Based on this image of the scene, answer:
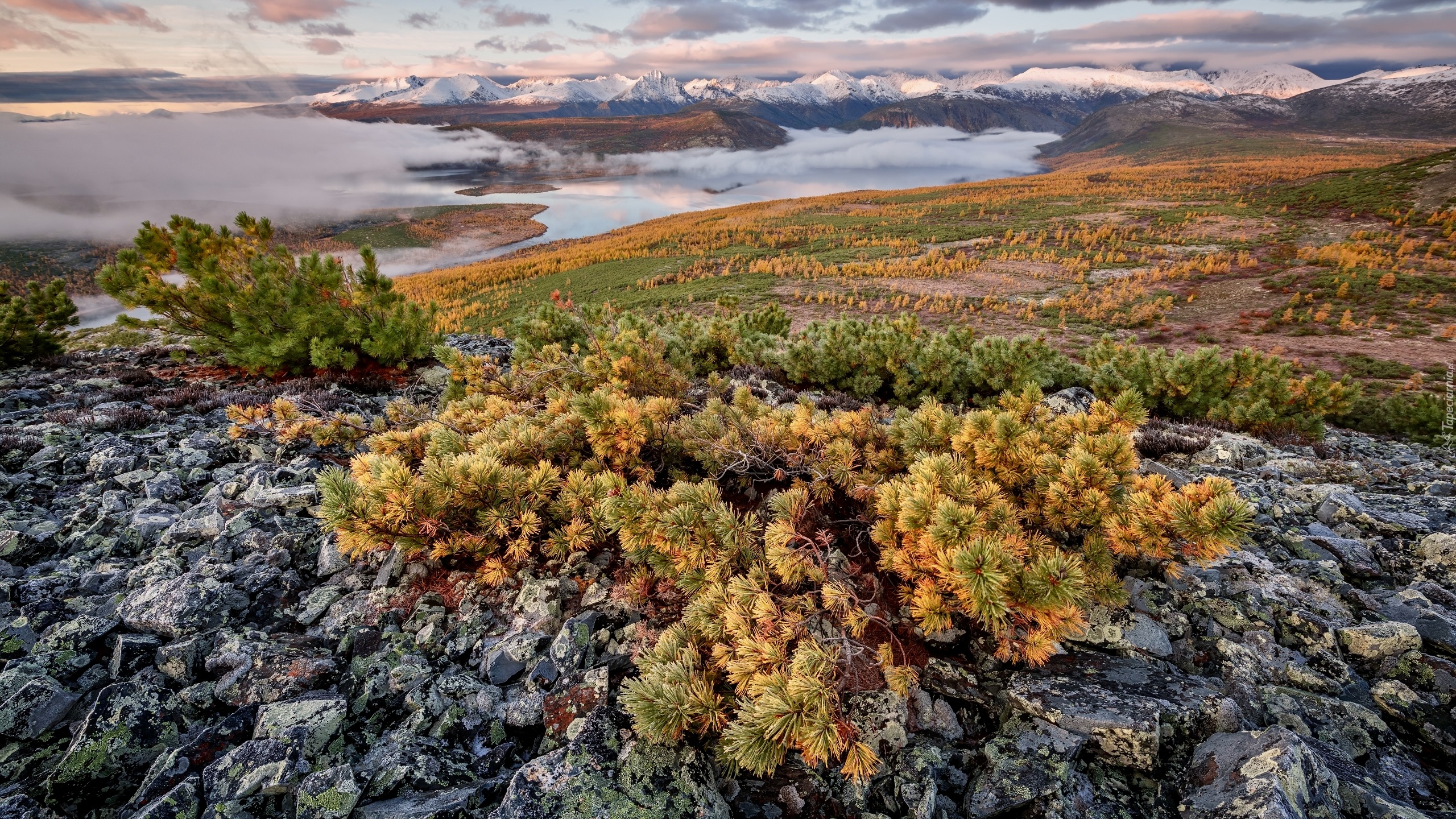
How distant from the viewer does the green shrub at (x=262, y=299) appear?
8.62m

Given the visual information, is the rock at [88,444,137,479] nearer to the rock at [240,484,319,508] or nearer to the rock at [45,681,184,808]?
the rock at [240,484,319,508]

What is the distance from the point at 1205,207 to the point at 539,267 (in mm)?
72212

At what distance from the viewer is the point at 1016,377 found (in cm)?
881

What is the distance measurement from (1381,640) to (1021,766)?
2121 millimetres

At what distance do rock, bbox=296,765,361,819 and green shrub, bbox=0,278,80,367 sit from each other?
47.7 feet

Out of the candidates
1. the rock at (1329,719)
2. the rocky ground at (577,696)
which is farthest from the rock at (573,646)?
the rock at (1329,719)

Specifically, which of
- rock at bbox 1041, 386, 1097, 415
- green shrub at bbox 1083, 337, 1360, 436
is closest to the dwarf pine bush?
rock at bbox 1041, 386, 1097, 415

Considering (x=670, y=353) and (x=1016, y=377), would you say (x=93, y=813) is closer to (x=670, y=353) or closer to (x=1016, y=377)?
(x=670, y=353)

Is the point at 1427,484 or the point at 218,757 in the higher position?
the point at 218,757

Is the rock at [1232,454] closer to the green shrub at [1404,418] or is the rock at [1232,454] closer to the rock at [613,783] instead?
the green shrub at [1404,418]

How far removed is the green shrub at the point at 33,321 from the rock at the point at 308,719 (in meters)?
14.0

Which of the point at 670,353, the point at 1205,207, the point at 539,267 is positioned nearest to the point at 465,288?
the point at 539,267

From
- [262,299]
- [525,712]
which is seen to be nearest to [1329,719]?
[525,712]

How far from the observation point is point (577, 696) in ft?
8.71
